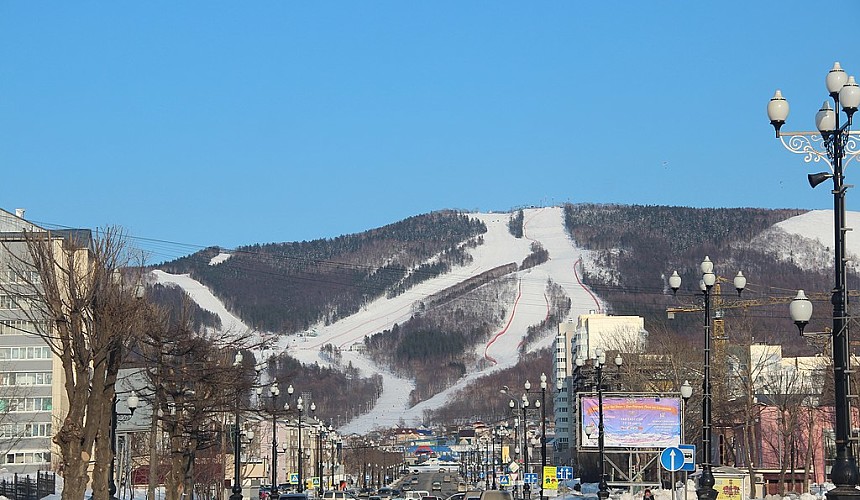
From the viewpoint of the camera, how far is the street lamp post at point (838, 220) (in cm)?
2572

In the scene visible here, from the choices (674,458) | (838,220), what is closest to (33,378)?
(674,458)

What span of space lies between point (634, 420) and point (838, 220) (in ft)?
137

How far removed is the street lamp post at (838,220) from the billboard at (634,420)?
3828 centimetres

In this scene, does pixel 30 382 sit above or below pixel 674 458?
above

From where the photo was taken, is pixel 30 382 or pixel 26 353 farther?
pixel 26 353

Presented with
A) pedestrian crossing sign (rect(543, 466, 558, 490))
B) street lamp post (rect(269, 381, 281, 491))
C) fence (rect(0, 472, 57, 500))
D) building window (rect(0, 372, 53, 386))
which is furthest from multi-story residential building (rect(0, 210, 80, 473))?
pedestrian crossing sign (rect(543, 466, 558, 490))

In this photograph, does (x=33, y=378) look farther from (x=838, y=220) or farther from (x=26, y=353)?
(x=838, y=220)

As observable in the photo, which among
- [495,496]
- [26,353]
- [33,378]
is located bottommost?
[495,496]

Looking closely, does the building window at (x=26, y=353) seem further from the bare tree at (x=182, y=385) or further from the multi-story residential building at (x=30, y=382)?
the bare tree at (x=182, y=385)

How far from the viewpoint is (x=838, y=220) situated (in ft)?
87.1

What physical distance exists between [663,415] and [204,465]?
44033mm

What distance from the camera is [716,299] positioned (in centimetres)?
15050

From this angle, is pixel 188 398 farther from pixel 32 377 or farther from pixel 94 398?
pixel 32 377

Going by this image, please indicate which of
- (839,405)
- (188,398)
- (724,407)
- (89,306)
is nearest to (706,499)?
(839,405)
